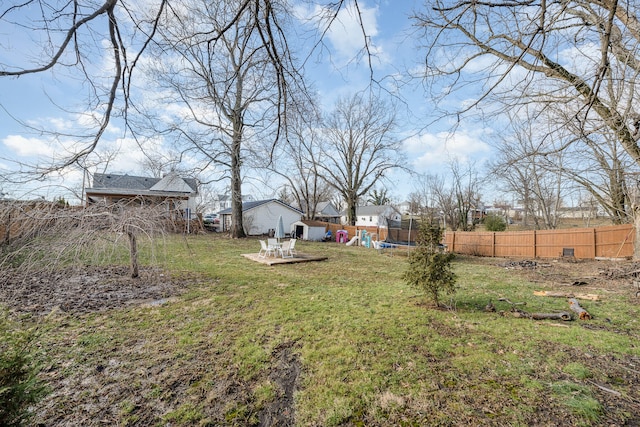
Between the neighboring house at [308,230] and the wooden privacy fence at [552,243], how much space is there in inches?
396

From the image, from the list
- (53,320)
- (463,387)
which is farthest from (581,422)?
(53,320)

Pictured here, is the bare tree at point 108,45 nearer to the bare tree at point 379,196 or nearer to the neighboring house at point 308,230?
the neighboring house at point 308,230

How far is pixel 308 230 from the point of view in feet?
72.6

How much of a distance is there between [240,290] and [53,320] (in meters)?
3.13

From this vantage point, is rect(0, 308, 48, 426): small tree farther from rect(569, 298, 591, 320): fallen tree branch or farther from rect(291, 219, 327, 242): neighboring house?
rect(291, 219, 327, 242): neighboring house

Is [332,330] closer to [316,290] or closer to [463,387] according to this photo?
[463,387]

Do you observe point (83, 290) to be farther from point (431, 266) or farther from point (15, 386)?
point (431, 266)

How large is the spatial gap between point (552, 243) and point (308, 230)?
1533 cm

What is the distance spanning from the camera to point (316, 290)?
21.3ft

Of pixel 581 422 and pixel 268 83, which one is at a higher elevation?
pixel 268 83

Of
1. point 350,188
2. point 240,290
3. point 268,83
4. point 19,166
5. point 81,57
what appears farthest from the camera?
point 350,188

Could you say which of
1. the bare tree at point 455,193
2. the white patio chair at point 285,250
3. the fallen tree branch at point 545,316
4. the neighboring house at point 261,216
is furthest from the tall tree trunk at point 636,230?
the neighboring house at point 261,216

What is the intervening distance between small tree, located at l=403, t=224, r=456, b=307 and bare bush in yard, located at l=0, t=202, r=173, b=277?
4938 mm

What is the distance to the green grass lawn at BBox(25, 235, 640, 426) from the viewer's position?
7.73ft
